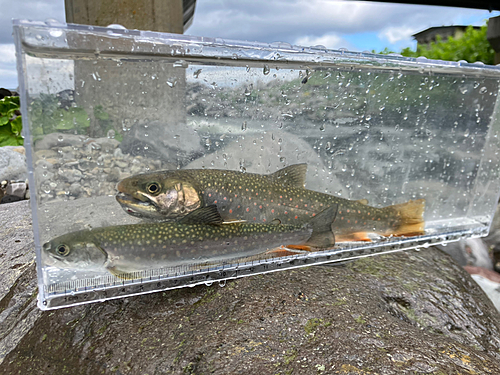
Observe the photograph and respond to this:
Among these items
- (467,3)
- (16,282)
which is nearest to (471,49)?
(467,3)

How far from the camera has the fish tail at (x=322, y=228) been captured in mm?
1479

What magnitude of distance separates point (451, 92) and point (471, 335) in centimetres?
127

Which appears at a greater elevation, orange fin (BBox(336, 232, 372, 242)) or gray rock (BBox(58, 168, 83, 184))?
gray rock (BBox(58, 168, 83, 184))

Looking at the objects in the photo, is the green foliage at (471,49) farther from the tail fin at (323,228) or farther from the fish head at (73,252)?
the fish head at (73,252)

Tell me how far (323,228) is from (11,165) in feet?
10.3

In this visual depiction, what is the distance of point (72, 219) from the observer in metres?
1.21

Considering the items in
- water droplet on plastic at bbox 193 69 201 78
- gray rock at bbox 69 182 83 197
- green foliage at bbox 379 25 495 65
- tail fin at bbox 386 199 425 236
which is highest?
green foliage at bbox 379 25 495 65

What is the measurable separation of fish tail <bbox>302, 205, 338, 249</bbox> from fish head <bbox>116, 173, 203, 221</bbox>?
521 millimetres

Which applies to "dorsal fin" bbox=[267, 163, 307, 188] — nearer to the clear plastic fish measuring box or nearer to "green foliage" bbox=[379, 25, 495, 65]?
the clear plastic fish measuring box

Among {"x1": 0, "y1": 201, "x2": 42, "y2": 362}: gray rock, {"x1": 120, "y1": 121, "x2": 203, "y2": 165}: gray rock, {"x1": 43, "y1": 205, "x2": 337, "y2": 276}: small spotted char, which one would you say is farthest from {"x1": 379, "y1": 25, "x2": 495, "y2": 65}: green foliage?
{"x1": 0, "y1": 201, "x2": 42, "y2": 362}: gray rock

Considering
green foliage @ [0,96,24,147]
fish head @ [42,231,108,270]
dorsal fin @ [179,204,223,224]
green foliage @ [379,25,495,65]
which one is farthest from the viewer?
green foliage @ [379,25,495,65]

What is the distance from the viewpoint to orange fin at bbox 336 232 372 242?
161 centimetres

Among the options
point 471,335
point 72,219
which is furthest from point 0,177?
point 471,335

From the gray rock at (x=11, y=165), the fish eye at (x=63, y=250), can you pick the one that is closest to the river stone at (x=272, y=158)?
the fish eye at (x=63, y=250)
